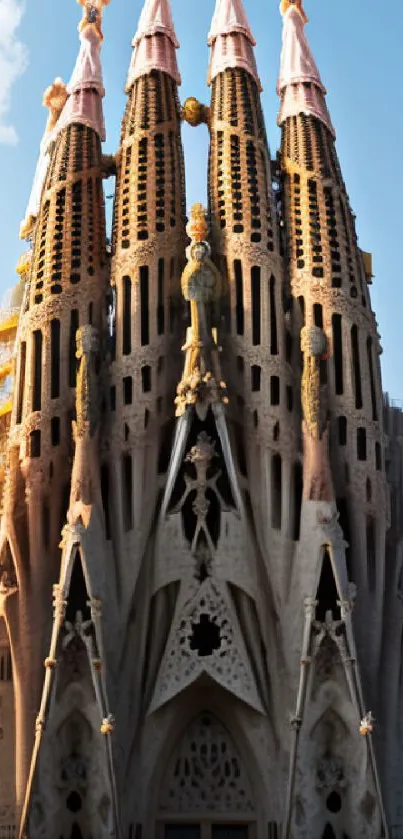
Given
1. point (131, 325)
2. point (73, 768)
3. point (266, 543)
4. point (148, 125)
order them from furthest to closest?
point (148, 125) < point (131, 325) < point (266, 543) < point (73, 768)

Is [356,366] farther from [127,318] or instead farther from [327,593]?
[327,593]

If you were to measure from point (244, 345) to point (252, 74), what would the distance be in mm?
5149

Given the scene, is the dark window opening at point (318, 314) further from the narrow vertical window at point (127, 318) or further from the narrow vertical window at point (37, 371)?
the narrow vertical window at point (37, 371)

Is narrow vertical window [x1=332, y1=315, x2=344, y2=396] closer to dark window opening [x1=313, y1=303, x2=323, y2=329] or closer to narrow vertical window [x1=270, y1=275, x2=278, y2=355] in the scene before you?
dark window opening [x1=313, y1=303, x2=323, y2=329]

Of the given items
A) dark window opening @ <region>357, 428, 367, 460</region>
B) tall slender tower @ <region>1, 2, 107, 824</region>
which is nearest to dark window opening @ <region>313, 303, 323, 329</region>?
dark window opening @ <region>357, 428, 367, 460</region>

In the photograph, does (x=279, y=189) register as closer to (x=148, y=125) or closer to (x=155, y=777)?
(x=148, y=125)

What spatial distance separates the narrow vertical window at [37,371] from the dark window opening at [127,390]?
1197 millimetres

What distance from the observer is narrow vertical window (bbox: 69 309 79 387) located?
19.7 meters

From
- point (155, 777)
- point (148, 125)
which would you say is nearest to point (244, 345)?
point (148, 125)

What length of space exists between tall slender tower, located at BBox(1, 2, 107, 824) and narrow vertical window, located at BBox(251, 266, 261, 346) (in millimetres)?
2269

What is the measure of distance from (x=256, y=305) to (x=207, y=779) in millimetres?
6579

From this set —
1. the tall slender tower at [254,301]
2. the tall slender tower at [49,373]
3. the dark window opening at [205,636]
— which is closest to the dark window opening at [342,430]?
the tall slender tower at [254,301]

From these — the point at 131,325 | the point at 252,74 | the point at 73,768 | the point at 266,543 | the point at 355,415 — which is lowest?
the point at 73,768

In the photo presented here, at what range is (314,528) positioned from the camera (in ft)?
58.4
